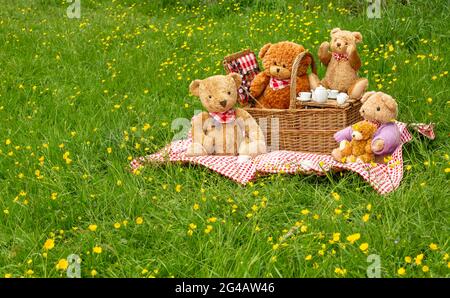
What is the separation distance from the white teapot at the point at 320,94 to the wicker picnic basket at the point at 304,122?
0.11 feet

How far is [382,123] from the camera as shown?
14.5 feet

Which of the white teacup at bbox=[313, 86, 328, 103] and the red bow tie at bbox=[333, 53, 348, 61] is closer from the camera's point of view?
the white teacup at bbox=[313, 86, 328, 103]

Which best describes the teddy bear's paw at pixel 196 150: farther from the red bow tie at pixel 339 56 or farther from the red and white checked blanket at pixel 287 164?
the red bow tie at pixel 339 56

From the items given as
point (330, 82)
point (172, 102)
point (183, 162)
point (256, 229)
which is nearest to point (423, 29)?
point (330, 82)

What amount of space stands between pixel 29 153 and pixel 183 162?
3.61ft

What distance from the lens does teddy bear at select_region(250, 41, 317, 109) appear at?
4.92m

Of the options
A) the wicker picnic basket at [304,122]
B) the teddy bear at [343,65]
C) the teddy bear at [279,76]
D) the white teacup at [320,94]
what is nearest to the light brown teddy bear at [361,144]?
the wicker picnic basket at [304,122]

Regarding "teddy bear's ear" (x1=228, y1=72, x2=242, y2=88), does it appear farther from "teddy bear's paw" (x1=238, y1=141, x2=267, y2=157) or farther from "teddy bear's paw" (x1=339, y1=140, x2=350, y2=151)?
"teddy bear's paw" (x1=339, y1=140, x2=350, y2=151)

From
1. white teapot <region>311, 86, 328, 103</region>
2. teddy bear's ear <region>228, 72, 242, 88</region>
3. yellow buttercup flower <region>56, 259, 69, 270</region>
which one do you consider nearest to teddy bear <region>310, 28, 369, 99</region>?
white teapot <region>311, 86, 328, 103</region>

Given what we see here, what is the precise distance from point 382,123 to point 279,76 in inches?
34.9

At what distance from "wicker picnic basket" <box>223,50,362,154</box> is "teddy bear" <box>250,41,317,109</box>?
18cm

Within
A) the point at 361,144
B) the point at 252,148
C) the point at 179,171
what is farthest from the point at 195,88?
the point at 361,144
